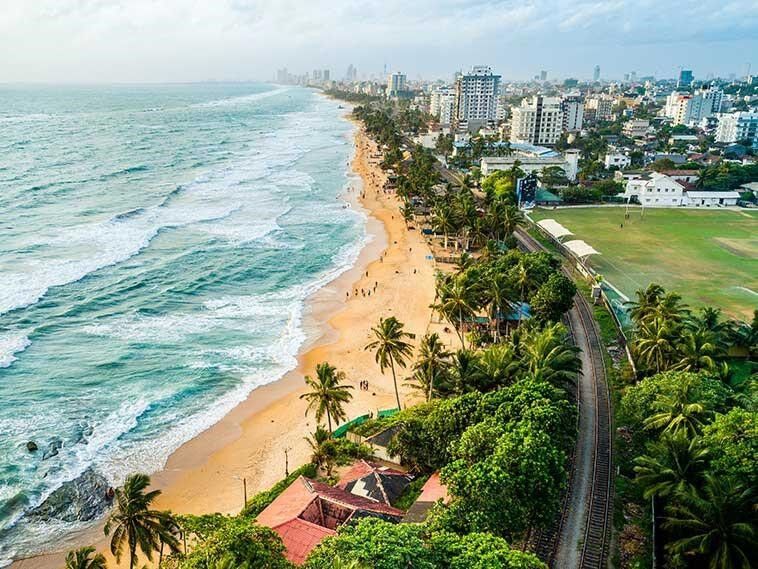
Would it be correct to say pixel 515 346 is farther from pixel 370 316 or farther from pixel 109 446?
pixel 109 446

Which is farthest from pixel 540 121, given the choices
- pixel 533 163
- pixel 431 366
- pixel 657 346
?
pixel 431 366

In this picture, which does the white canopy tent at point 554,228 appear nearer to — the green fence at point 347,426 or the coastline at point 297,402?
the coastline at point 297,402

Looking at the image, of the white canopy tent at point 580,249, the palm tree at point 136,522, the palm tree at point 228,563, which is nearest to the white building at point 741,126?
the white canopy tent at point 580,249

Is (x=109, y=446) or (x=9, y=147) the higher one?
(x=9, y=147)

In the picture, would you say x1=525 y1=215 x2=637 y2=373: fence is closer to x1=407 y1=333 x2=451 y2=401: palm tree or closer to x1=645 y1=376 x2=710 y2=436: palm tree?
x1=645 y1=376 x2=710 y2=436: palm tree

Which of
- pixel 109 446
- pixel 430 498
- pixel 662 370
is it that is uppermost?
pixel 662 370

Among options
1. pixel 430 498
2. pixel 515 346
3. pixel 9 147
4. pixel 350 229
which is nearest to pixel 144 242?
pixel 350 229

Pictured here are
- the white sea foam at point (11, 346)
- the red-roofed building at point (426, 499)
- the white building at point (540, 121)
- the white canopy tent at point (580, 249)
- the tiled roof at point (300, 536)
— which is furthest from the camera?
the white building at point (540, 121)
